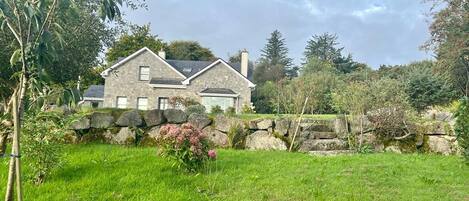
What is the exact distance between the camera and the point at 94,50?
996 centimetres

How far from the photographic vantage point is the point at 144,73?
31312mm

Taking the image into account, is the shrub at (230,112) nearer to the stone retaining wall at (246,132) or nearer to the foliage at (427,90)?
the stone retaining wall at (246,132)

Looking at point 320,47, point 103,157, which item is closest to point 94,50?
point 103,157

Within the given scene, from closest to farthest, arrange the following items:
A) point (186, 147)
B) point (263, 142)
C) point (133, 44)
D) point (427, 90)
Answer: point (186, 147) → point (263, 142) → point (427, 90) → point (133, 44)

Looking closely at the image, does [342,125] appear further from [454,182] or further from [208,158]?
[208,158]

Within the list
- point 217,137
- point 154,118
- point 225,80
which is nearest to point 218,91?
point 225,80

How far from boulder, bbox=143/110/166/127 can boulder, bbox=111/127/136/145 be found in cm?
49

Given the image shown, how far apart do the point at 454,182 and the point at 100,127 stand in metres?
7.51

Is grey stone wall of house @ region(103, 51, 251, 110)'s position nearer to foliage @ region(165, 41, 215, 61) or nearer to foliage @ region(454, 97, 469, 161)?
foliage @ region(165, 41, 215, 61)

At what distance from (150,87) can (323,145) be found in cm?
2202

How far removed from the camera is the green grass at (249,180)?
215 inches

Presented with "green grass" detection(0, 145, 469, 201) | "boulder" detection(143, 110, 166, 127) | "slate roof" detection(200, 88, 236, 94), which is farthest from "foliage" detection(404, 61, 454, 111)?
"boulder" detection(143, 110, 166, 127)

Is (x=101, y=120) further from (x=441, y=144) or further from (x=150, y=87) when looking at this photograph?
(x=150, y=87)

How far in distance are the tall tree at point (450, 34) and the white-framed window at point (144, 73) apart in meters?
18.9
